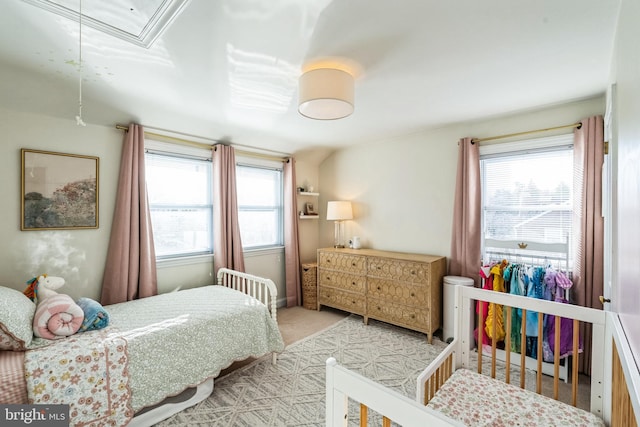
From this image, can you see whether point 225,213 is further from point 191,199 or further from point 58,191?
point 58,191

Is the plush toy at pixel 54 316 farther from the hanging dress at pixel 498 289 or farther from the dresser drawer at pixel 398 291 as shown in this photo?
the hanging dress at pixel 498 289

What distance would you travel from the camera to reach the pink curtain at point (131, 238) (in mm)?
2715

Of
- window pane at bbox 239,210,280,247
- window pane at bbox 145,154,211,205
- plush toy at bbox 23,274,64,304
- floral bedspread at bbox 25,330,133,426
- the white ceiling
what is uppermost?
the white ceiling

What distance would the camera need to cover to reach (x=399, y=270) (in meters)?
3.29

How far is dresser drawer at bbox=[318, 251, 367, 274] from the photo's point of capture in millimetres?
3629

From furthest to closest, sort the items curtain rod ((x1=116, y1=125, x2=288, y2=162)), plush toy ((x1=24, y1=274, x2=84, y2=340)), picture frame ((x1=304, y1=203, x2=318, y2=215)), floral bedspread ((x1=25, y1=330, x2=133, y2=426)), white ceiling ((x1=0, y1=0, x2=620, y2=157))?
picture frame ((x1=304, y1=203, x2=318, y2=215)), curtain rod ((x1=116, y1=125, x2=288, y2=162)), plush toy ((x1=24, y1=274, x2=84, y2=340)), floral bedspread ((x1=25, y1=330, x2=133, y2=426)), white ceiling ((x1=0, y1=0, x2=620, y2=157))

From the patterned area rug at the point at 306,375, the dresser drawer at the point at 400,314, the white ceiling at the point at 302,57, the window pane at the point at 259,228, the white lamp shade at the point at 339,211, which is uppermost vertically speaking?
the white ceiling at the point at 302,57

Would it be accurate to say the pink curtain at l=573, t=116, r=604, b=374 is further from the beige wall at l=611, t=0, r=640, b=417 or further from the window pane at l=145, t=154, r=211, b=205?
the window pane at l=145, t=154, r=211, b=205

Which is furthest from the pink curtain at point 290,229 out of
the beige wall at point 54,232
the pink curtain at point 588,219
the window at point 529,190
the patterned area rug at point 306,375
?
the pink curtain at point 588,219

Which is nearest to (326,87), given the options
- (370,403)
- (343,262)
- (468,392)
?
(370,403)

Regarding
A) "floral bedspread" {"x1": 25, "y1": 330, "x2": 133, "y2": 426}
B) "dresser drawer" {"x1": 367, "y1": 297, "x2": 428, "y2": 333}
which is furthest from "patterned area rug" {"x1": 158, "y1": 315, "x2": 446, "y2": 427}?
"floral bedspread" {"x1": 25, "y1": 330, "x2": 133, "y2": 426}

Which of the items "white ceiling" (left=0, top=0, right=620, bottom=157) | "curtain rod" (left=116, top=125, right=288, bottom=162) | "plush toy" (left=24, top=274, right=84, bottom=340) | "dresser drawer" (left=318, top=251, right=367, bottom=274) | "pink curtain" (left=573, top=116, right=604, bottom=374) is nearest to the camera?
"white ceiling" (left=0, top=0, right=620, bottom=157)

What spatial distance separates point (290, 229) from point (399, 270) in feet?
5.57

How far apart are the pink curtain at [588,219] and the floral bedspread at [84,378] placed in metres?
3.61
